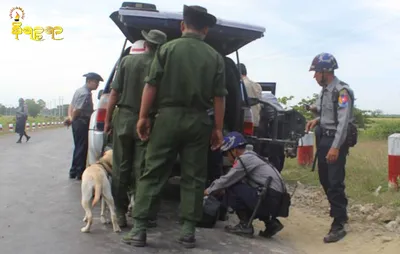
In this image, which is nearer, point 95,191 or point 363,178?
point 95,191

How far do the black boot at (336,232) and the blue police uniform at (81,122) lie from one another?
4.51 metres

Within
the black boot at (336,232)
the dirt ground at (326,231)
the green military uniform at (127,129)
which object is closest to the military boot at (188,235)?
the green military uniform at (127,129)

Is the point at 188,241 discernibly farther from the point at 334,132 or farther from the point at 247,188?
the point at 334,132

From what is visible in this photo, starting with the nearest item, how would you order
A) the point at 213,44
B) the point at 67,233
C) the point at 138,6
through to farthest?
the point at 67,233 < the point at 138,6 < the point at 213,44

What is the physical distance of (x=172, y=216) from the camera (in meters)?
5.69

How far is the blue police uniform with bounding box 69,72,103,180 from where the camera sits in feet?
26.1

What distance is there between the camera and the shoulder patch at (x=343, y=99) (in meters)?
5.08

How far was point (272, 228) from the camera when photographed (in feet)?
17.1

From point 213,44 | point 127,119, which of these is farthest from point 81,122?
point 127,119

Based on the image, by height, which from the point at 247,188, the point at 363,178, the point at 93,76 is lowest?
the point at 363,178

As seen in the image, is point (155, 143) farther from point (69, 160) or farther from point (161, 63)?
point (69, 160)

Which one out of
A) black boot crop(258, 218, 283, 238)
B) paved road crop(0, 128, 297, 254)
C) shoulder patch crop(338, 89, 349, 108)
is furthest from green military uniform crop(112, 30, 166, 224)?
shoulder patch crop(338, 89, 349, 108)

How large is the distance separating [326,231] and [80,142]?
14.5 feet

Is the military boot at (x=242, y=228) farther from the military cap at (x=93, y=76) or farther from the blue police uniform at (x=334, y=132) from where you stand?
the military cap at (x=93, y=76)
